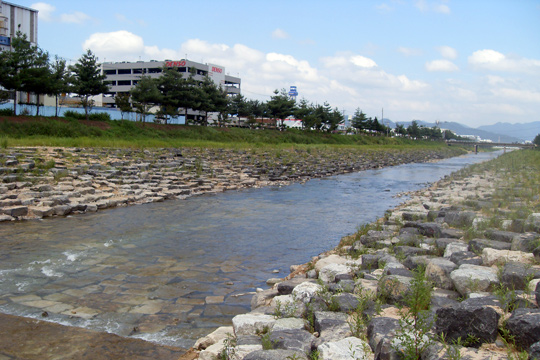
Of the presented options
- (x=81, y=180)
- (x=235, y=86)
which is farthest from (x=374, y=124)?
(x=81, y=180)

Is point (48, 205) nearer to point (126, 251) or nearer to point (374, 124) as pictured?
point (126, 251)

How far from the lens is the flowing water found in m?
5.13

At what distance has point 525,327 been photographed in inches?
127

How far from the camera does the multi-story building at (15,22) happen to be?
48.4 meters

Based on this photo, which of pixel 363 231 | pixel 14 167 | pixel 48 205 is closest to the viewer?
pixel 363 231

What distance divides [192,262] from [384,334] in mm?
4544

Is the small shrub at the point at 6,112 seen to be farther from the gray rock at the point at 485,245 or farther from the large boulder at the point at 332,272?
the gray rock at the point at 485,245

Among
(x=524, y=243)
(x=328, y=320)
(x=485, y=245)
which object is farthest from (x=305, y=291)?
(x=524, y=243)

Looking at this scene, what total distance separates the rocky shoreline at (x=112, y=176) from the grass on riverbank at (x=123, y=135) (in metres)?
2.39

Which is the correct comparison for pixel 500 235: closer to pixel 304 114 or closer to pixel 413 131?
pixel 304 114

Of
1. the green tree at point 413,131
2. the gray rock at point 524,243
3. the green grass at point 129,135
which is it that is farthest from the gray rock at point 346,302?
the green tree at point 413,131

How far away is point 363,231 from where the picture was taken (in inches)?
340

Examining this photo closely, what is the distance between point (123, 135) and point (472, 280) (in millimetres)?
36487

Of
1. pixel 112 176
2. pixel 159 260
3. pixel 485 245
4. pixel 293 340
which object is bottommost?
pixel 159 260
